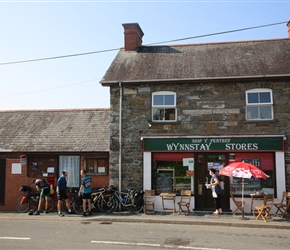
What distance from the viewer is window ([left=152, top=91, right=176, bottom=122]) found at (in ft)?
48.4

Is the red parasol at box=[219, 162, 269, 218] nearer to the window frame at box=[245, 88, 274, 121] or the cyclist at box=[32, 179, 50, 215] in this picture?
the window frame at box=[245, 88, 274, 121]

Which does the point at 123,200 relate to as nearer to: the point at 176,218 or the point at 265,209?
the point at 176,218

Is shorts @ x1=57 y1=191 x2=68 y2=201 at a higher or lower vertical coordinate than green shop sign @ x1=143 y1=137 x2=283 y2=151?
lower

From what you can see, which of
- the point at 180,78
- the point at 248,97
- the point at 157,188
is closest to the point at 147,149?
the point at 157,188

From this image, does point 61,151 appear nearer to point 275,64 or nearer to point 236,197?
point 236,197

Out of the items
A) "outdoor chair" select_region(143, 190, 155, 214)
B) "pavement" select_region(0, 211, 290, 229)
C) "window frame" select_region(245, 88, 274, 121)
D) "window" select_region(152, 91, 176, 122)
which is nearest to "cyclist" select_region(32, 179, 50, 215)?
"pavement" select_region(0, 211, 290, 229)

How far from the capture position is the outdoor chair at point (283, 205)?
1270 centimetres

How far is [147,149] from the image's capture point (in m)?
14.5

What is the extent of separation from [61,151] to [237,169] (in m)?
7.61

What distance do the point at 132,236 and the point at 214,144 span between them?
5782 millimetres

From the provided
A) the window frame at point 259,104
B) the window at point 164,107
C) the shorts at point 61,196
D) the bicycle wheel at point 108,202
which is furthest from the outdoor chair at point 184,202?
the shorts at point 61,196

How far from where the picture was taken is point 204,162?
1432 cm

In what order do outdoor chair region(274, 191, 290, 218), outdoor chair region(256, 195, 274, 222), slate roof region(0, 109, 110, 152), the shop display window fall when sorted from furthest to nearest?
slate roof region(0, 109, 110, 152)
the shop display window
outdoor chair region(274, 191, 290, 218)
outdoor chair region(256, 195, 274, 222)

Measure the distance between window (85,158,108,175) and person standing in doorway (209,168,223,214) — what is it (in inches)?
186
